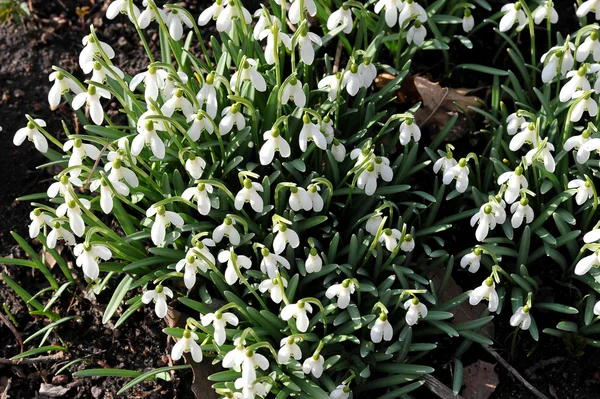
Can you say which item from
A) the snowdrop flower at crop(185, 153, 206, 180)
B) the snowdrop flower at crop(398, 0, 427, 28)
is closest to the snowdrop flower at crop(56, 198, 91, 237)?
the snowdrop flower at crop(185, 153, 206, 180)

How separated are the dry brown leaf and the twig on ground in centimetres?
4

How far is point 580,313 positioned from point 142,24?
1.81 metres

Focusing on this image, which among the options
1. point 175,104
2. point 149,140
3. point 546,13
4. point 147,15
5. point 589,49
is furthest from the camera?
point 546,13

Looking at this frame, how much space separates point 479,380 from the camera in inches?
105

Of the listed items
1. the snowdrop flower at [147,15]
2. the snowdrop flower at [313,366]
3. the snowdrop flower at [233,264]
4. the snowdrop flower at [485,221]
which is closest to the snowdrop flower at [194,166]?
the snowdrop flower at [233,264]

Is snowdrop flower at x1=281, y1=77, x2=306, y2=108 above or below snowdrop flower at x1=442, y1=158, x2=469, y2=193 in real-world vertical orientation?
above

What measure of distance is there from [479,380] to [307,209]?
88cm

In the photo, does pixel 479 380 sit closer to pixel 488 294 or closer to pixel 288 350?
pixel 488 294

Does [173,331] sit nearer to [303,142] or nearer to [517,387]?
[303,142]

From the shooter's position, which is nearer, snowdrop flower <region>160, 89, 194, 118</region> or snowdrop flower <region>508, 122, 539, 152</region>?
snowdrop flower <region>160, 89, 194, 118</region>

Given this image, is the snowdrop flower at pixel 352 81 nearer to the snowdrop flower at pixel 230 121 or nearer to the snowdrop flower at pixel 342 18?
the snowdrop flower at pixel 342 18

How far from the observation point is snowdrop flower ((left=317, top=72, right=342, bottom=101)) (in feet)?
8.59

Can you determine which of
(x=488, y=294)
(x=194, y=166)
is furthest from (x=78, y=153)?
(x=488, y=294)

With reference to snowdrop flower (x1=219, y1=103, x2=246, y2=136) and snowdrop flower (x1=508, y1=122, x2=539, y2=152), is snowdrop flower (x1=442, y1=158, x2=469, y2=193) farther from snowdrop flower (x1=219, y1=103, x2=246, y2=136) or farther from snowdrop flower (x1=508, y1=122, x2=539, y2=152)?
snowdrop flower (x1=219, y1=103, x2=246, y2=136)
